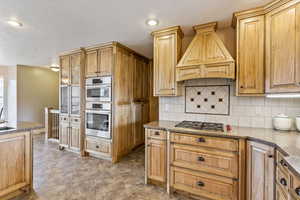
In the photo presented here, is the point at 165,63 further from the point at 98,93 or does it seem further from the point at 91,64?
the point at 91,64

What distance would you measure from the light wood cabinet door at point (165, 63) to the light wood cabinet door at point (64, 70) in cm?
255

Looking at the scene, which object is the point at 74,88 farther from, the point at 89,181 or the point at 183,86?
the point at 183,86

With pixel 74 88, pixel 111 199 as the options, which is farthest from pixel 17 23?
pixel 111 199

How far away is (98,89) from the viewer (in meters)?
3.44

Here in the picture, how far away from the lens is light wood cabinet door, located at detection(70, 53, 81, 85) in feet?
12.2

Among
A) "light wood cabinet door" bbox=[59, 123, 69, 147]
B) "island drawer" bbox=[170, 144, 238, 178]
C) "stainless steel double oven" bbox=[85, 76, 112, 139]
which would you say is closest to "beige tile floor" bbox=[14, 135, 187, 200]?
"light wood cabinet door" bbox=[59, 123, 69, 147]

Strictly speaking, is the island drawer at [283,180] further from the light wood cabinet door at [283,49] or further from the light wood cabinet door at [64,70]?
the light wood cabinet door at [64,70]

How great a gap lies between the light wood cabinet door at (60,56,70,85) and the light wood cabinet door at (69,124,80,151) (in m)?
1.19

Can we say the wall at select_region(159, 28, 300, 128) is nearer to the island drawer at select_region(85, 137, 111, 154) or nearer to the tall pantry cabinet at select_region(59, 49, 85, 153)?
the island drawer at select_region(85, 137, 111, 154)

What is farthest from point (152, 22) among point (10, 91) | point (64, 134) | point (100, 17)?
point (10, 91)

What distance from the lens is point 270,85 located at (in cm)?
192

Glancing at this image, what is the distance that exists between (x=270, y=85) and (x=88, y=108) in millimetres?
3473

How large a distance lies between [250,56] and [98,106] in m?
3.02

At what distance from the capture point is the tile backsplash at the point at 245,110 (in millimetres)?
2158
